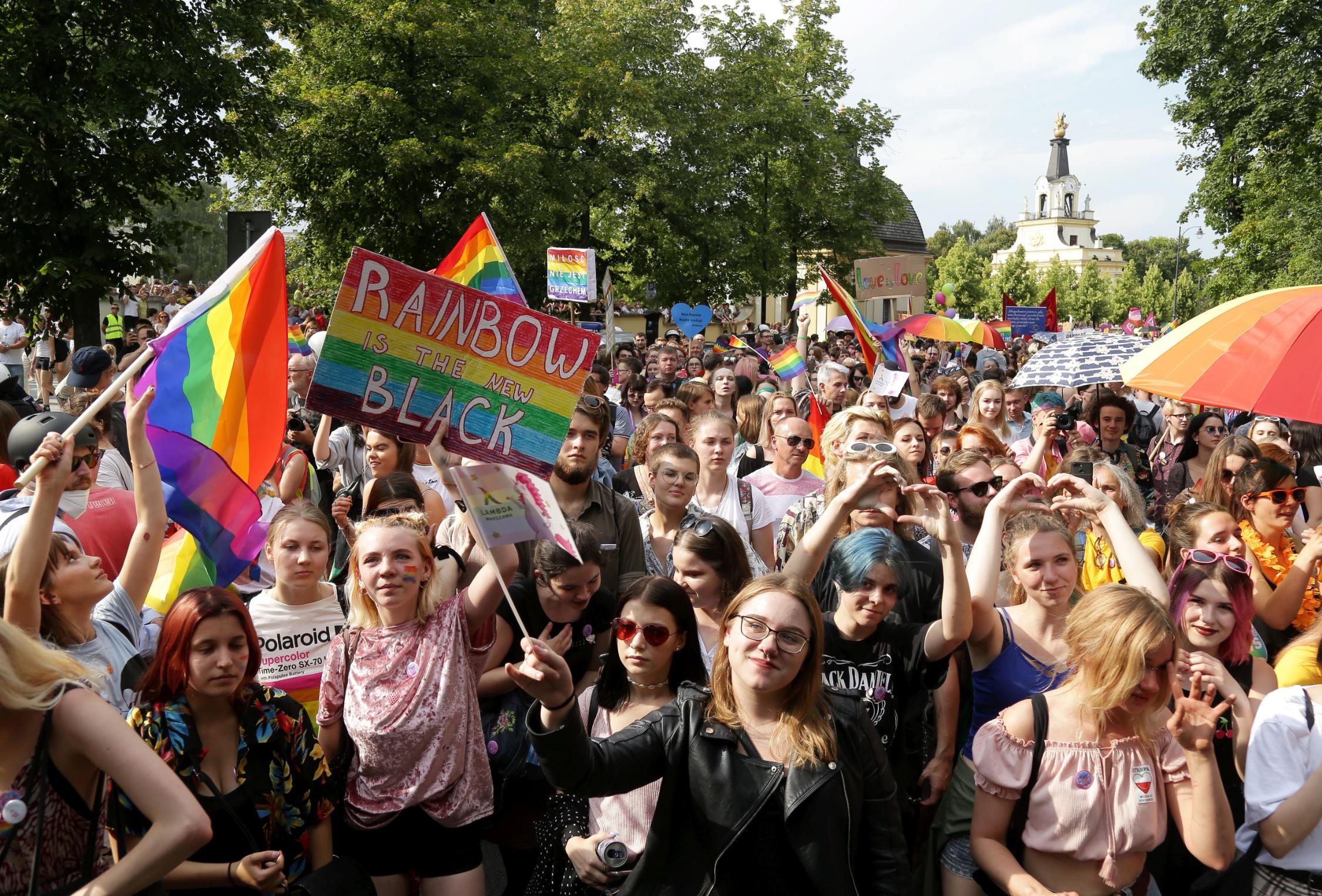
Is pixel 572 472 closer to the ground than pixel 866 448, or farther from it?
closer to the ground

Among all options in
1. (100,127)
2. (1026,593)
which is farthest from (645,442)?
(100,127)

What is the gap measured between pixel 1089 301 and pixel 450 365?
96629 mm

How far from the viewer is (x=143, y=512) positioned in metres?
3.70

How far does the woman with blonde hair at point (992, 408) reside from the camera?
8016 mm

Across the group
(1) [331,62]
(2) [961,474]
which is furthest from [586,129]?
(2) [961,474]

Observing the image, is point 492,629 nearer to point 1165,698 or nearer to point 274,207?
point 1165,698

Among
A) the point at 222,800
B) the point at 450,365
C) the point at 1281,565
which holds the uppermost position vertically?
the point at 450,365

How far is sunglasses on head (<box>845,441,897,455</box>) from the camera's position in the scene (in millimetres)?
4578

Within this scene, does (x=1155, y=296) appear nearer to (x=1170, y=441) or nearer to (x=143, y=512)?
(x=1170, y=441)

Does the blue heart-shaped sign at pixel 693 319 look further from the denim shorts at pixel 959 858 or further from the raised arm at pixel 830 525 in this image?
the denim shorts at pixel 959 858

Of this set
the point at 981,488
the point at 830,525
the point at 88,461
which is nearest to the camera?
the point at 830,525

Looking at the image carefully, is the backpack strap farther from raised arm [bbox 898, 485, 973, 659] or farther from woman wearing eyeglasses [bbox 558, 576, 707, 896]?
woman wearing eyeglasses [bbox 558, 576, 707, 896]

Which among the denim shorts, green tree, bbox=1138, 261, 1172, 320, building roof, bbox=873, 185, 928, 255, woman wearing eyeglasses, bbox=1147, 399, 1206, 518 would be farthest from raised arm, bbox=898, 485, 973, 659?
green tree, bbox=1138, 261, 1172, 320

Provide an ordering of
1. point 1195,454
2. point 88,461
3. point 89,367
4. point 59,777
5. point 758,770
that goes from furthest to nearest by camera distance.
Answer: point 1195,454, point 89,367, point 88,461, point 758,770, point 59,777
